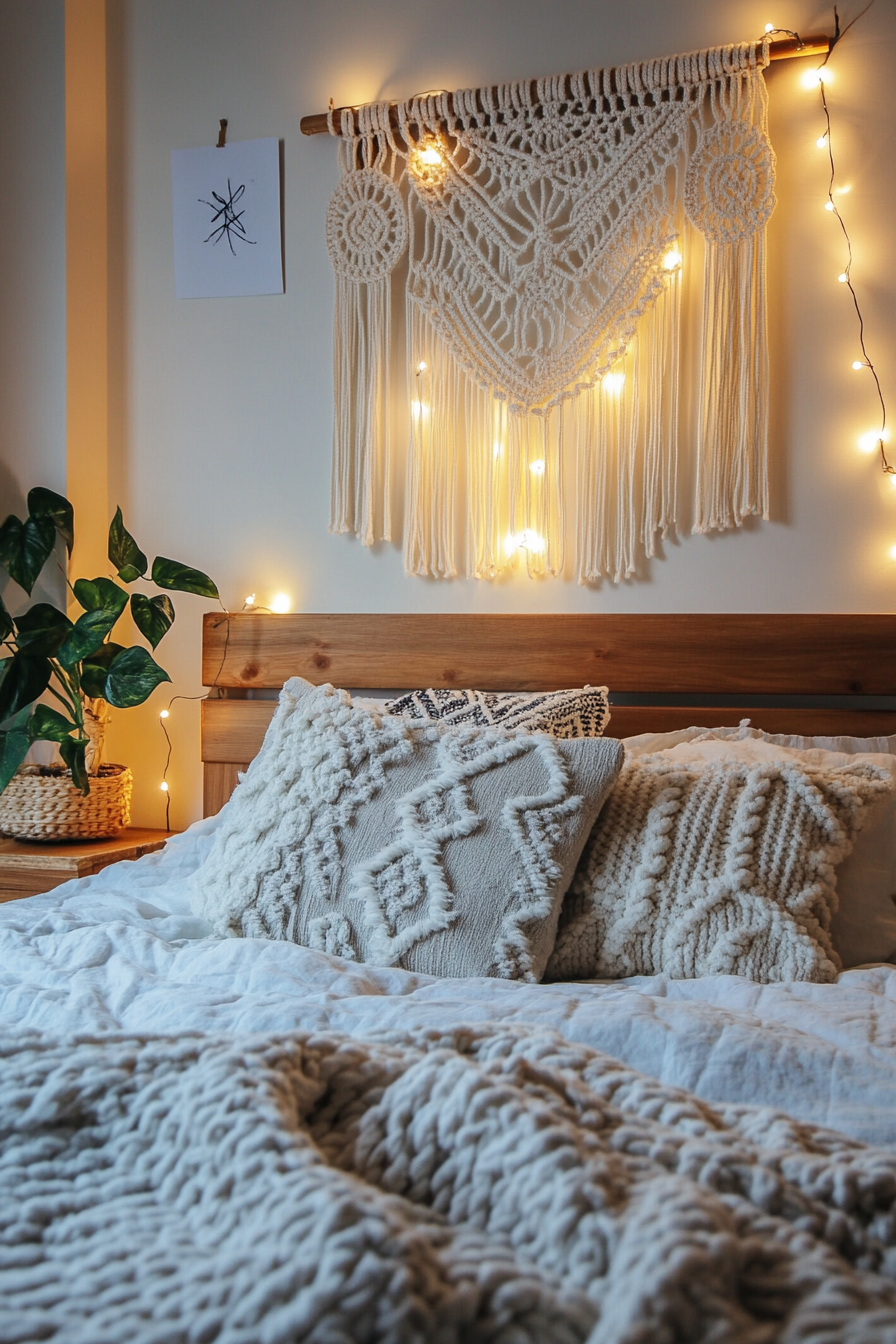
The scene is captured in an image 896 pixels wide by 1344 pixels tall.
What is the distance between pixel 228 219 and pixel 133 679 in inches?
42.4

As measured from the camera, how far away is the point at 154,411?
2400 millimetres

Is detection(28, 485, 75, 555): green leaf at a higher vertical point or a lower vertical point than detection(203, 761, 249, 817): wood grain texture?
higher

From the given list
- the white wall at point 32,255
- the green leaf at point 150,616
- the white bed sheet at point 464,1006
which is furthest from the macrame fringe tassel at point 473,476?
the white bed sheet at point 464,1006

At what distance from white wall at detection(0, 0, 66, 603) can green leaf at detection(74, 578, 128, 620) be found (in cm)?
21

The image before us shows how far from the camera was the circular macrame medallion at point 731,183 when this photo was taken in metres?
1.90

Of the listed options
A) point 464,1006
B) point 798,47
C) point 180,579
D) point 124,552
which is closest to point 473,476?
point 180,579

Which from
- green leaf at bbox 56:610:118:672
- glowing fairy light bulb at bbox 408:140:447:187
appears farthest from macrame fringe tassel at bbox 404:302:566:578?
green leaf at bbox 56:610:118:672

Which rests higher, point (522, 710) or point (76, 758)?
point (522, 710)

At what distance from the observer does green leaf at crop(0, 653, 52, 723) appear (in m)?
2.05

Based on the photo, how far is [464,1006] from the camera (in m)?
1.00

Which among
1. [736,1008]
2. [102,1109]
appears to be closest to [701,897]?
[736,1008]

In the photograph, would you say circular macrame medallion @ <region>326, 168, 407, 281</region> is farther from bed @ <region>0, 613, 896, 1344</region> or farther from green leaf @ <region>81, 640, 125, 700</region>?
bed @ <region>0, 613, 896, 1344</region>

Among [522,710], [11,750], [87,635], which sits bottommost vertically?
[11,750]

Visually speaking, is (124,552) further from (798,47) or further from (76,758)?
(798,47)
